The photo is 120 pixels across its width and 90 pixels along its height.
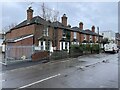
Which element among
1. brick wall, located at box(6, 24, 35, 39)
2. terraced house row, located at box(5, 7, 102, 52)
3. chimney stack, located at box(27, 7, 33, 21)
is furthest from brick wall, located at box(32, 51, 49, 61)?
chimney stack, located at box(27, 7, 33, 21)

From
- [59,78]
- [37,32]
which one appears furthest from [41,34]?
[59,78]

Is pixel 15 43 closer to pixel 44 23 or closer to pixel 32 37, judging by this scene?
pixel 32 37

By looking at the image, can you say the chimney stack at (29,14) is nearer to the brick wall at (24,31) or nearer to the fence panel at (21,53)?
the brick wall at (24,31)

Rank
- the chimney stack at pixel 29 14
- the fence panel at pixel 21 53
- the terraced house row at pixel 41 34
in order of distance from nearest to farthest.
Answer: the fence panel at pixel 21 53, the terraced house row at pixel 41 34, the chimney stack at pixel 29 14

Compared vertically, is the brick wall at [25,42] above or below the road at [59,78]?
above

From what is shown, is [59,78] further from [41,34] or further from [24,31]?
[24,31]

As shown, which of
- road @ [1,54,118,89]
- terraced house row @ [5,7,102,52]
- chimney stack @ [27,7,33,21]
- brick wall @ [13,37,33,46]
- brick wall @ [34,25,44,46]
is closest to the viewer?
road @ [1,54,118,89]

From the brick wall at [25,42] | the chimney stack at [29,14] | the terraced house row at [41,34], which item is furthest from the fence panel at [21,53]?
the chimney stack at [29,14]

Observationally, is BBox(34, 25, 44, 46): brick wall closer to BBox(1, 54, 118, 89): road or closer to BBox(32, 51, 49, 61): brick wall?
BBox(32, 51, 49, 61): brick wall

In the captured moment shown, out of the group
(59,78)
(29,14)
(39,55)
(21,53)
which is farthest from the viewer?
(29,14)

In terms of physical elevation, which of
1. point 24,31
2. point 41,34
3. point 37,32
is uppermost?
point 24,31

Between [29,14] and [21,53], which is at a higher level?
[29,14]

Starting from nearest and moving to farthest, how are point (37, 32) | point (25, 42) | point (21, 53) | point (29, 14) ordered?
point (21, 53) → point (25, 42) → point (37, 32) → point (29, 14)

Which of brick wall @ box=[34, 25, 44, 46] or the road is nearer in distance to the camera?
the road
